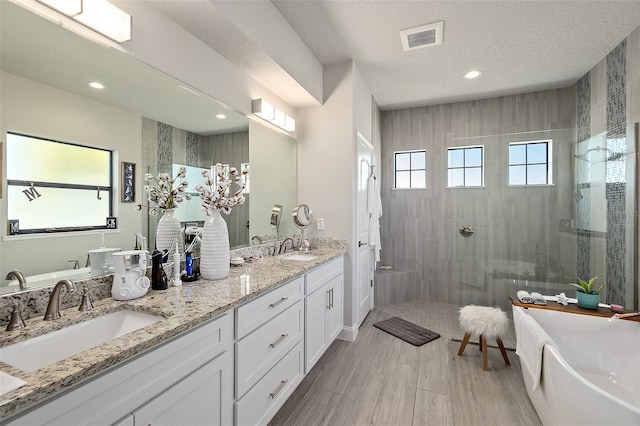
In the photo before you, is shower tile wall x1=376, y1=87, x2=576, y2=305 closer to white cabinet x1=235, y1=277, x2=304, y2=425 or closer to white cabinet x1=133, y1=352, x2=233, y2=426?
white cabinet x1=235, y1=277, x2=304, y2=425

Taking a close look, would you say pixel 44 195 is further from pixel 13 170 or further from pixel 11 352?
pixel 11 352

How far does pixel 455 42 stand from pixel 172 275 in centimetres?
301

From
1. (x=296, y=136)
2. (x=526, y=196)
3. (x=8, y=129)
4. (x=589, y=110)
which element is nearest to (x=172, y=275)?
(x=8, y=129)

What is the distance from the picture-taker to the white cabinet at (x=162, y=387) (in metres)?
0.73

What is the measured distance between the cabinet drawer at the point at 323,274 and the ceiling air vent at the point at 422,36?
2085 millimetres

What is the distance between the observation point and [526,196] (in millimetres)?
3193

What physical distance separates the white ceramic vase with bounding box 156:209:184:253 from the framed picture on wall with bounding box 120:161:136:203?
0.20m

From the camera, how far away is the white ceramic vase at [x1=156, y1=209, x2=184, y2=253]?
1.62 metres

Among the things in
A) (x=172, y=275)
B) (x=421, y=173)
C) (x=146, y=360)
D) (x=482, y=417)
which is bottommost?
(x=482, y=417)

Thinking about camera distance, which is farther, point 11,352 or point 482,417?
point 482,417

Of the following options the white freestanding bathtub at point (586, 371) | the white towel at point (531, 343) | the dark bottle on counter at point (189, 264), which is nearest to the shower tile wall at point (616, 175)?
the white freestanding bathtub at point (586, 371)

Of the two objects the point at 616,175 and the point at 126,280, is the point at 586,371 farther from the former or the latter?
the point at 126,280

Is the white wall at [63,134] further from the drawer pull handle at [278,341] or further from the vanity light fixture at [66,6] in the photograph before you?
the drawer pull handle at [278,341]

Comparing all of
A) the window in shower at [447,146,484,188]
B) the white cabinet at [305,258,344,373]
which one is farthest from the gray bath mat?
the window in shower at [447,146,484,188]
